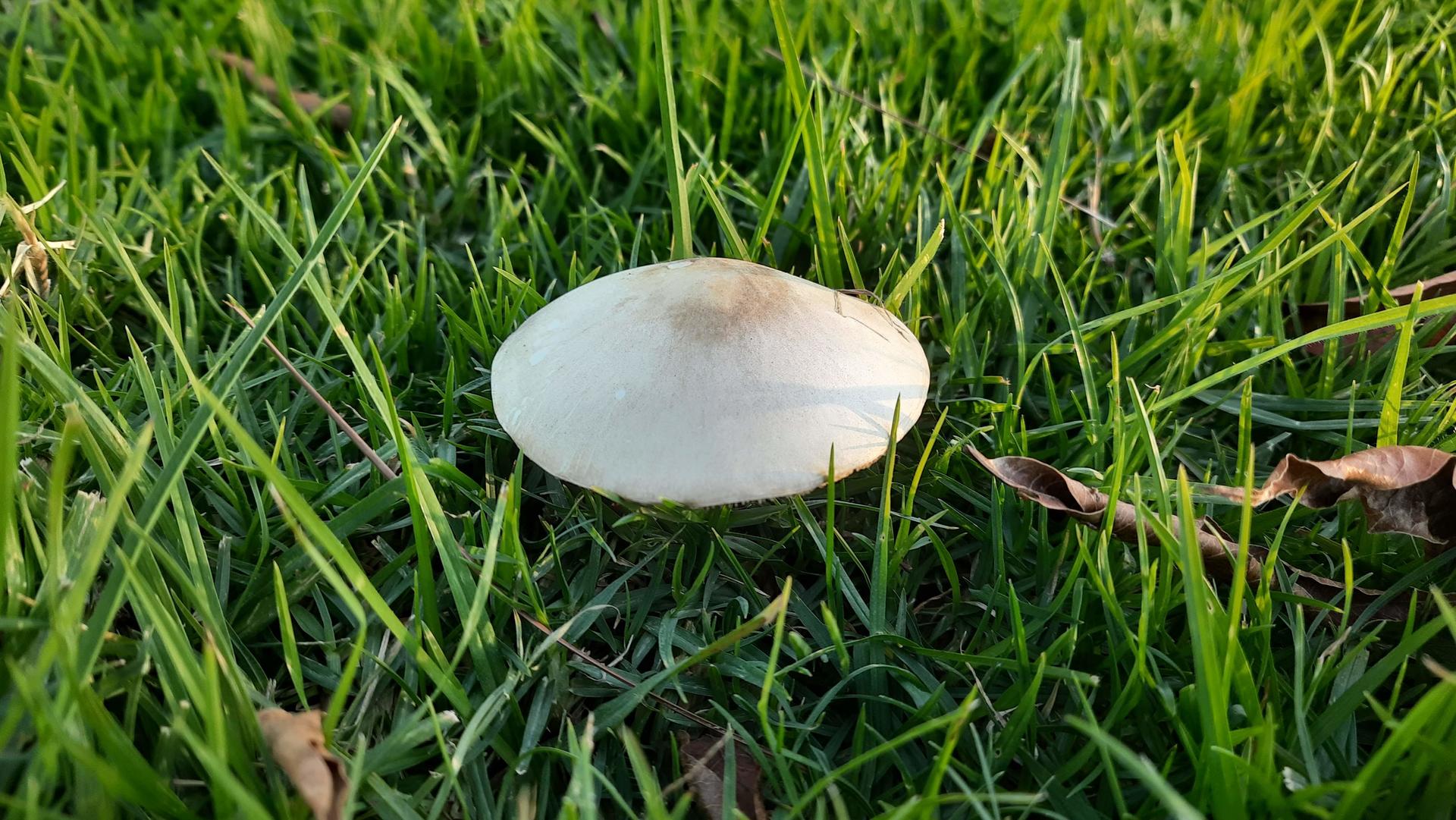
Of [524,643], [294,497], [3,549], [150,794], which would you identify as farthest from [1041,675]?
[3,549]

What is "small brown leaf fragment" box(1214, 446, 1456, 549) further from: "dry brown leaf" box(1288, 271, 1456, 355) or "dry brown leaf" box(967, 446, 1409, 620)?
"dry brown leaf" box(1288, 271, 1456, 355)

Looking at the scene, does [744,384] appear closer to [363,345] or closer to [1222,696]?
[1222,696]

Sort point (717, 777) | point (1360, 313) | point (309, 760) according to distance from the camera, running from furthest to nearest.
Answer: point (1360, 313)
point (717, 777)
point (309, 760)

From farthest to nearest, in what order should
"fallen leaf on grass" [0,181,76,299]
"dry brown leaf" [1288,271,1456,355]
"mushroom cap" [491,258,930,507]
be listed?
"dry brown leaf" [1288,271,1456,355]
"fallen leaf on grass" [0,181,76,299]
"mushroom cap" [491,258,930,507]

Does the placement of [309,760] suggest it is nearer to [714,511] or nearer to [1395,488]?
[714,511]

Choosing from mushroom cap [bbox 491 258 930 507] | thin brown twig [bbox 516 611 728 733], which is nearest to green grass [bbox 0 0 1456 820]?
thin brown twig [bbox 516 611 728 733]

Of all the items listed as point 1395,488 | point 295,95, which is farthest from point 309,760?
point 295,95

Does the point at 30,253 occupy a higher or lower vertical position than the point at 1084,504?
higher

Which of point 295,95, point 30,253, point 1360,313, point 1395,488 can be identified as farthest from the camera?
point 295,95
